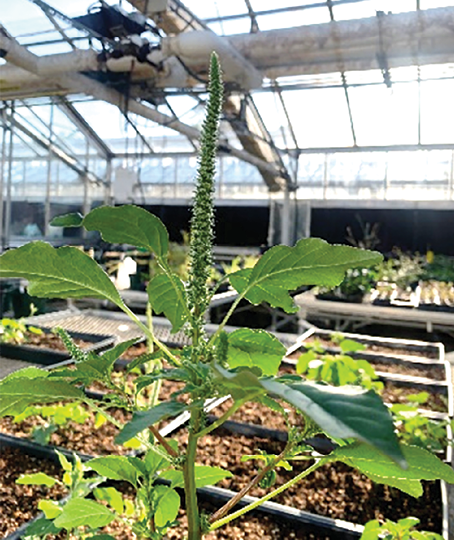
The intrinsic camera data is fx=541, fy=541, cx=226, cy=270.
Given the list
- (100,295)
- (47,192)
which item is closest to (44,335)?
(100,295)

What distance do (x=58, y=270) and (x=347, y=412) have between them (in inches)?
13.2

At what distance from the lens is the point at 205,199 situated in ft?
1.63

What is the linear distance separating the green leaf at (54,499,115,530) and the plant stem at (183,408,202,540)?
0.53 feet

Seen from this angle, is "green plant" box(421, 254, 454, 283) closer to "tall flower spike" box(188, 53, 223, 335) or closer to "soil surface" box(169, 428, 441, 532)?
"soil surface" box(169, 428, 441, 532)

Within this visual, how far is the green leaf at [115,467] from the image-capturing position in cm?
69

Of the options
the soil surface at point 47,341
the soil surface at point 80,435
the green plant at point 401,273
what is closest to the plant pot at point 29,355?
the soil surface at point 47,341

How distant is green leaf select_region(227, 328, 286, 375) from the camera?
2.02 ft

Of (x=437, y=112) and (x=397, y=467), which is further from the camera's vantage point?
(x=437, y=112)

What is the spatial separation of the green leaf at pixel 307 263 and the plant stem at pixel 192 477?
15 cm

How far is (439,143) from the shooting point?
30.3 feet

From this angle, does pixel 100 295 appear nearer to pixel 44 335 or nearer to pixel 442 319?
pixel 44 335

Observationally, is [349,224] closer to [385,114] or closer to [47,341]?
[385,114]

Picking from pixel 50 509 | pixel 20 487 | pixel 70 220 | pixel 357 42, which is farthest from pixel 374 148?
pixel 70 220

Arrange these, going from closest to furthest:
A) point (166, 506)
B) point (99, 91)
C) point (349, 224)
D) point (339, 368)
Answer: point (166, 506) → point (339, 368) → point (99, 91) → point (349, 224)
